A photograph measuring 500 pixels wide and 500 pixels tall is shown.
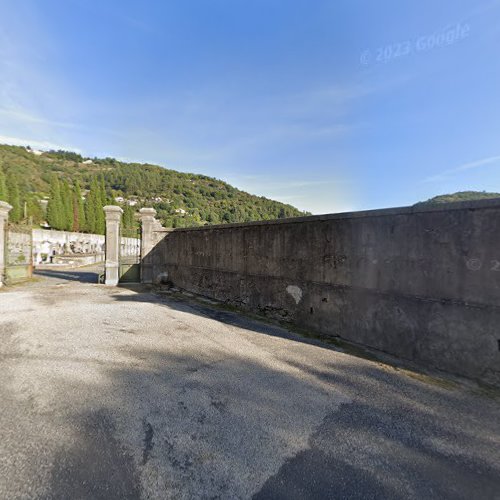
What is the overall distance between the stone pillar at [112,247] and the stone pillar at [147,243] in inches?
38.4

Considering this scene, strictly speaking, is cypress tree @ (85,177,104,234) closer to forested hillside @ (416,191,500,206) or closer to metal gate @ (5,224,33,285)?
metal gate @ (5,224,33,285)

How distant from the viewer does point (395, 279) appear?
181 inches

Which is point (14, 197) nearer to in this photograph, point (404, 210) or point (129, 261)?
point (129, 261)

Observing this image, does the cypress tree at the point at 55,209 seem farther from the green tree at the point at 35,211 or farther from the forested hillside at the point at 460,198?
the forested hillside at the point at 460,198

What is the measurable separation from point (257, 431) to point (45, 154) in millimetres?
178172

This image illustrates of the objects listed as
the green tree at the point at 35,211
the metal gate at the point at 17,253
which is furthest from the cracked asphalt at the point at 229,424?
the green tree at the point at 35,211

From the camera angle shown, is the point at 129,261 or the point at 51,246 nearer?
the point at 129,261

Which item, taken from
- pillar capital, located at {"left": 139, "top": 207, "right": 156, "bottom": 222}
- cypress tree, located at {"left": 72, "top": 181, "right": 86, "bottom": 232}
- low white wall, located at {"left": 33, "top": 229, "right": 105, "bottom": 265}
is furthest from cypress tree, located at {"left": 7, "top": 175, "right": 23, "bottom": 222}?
pillar capital, located at {"left": 139, "top": 207, "right": 156, "bottom": 222}

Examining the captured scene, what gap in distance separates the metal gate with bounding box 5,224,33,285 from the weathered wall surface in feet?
32.3

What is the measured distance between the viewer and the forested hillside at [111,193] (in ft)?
154

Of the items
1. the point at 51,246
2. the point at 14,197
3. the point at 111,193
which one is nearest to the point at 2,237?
the point at 51,246

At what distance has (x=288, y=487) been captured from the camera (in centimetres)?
206

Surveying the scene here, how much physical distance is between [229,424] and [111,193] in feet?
279

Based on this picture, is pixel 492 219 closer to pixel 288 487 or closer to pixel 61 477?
pixel 288 487
